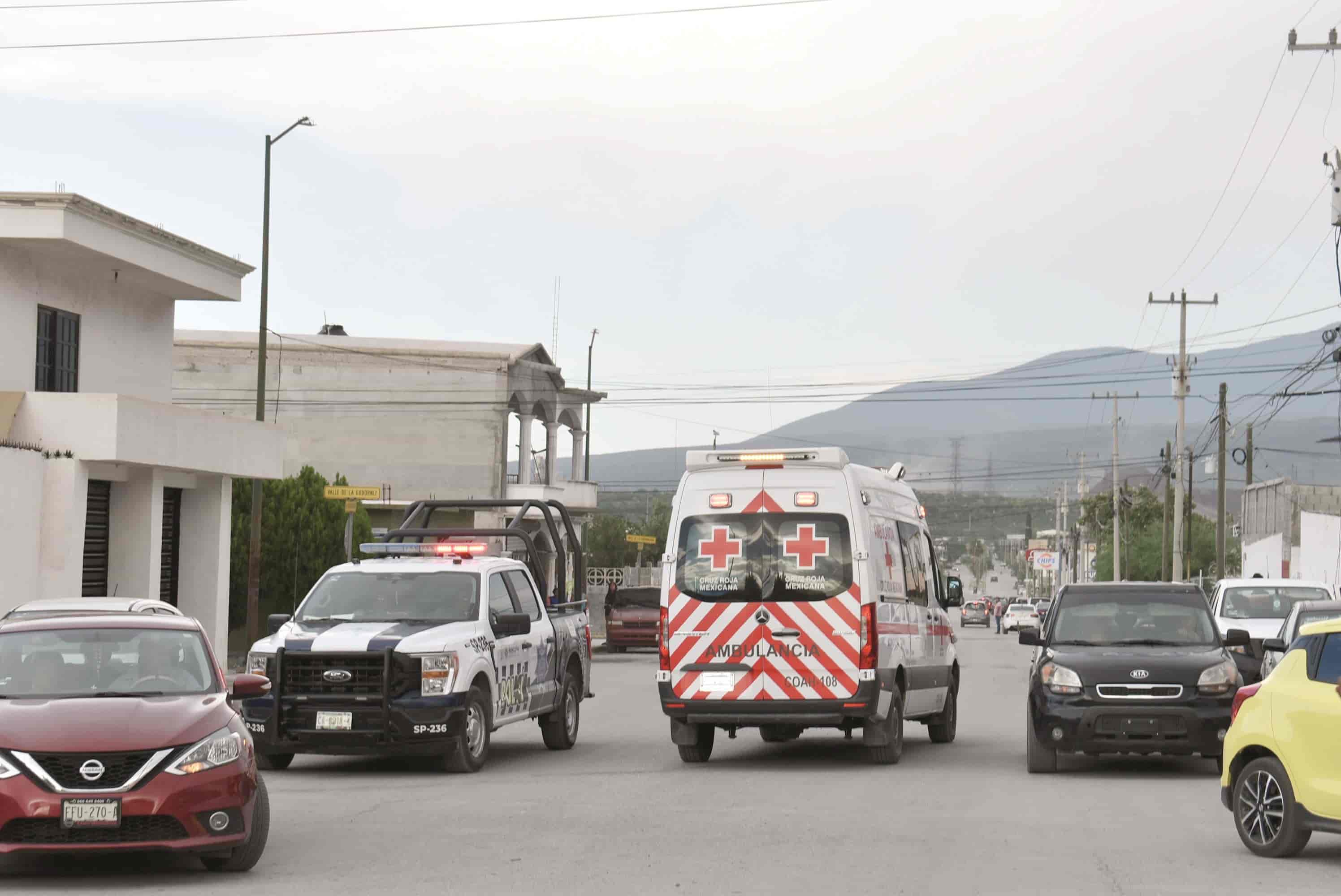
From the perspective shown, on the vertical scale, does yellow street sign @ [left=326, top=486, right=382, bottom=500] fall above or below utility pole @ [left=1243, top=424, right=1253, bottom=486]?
below

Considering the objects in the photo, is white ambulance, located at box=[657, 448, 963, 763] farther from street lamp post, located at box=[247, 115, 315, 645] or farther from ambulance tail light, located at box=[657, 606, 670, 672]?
street lamp post, located at box=[247, 115, 315, 645]

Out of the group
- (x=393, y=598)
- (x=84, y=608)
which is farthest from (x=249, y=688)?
(x=393, y=598)

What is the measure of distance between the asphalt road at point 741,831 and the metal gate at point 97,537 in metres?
13.1

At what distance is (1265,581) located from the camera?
26.4m

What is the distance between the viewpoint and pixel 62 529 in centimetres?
2778

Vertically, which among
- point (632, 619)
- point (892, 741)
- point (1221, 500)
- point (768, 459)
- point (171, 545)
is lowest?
point (632, 619)

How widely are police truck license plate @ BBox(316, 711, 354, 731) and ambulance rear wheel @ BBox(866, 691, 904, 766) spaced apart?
16.6 ft

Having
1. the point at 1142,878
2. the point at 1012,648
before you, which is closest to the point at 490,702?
the point at 1142,878

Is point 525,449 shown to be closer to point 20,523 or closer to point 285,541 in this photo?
point 285,541

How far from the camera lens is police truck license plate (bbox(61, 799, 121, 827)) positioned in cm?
990

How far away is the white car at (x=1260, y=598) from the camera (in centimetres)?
2600

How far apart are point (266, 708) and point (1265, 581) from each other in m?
16.1

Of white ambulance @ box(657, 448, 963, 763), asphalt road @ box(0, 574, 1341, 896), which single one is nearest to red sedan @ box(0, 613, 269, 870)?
asphalt road @ box(0, 574, 1341, 896)

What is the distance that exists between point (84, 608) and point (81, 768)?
320 centimetres
